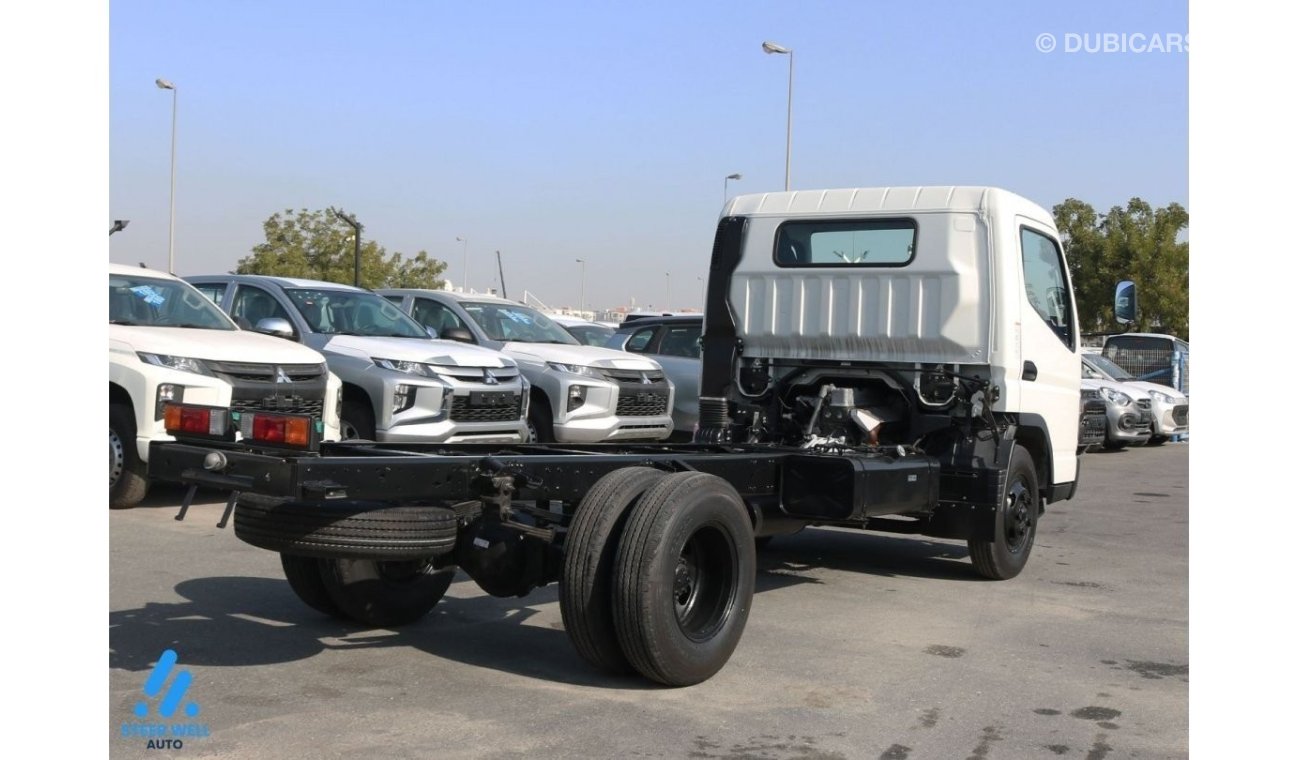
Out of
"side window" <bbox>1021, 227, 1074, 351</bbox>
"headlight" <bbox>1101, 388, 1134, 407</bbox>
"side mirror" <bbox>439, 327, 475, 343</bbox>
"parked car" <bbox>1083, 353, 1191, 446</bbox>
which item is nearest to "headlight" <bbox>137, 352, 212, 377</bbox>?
"side mirror" <bbox>439, 327, 475, 343</bbox>

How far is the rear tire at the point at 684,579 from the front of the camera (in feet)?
17.1

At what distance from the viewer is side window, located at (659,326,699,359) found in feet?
51.1

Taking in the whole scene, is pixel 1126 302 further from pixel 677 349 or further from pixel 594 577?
pixel 677 349

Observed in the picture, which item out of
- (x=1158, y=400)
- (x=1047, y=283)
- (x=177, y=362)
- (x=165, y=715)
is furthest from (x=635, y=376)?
(x=1158, y=400)

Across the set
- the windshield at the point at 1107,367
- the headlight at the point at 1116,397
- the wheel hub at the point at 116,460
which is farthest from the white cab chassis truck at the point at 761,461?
the windshield at the point at 1107,367

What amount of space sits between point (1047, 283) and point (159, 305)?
7018mm

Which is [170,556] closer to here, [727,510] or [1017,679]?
[727,510]

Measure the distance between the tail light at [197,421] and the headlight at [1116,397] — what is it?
56.6ft

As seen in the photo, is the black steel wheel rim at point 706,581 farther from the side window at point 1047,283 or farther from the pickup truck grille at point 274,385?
the pickup truck grille at point 274,385

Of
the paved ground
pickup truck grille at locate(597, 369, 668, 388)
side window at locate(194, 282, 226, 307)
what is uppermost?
side window at locate(194, 282, 226, 307)

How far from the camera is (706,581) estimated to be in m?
5.93

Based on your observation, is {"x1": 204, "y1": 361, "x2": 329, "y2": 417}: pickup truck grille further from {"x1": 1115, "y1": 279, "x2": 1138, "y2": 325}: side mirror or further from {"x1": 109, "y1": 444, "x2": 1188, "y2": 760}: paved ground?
{"x1": 1115, "y1": 279, "x2": 1138, "y2": 325}: side mirror

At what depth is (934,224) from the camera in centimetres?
808

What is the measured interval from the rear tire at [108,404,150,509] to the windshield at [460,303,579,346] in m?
5.03
